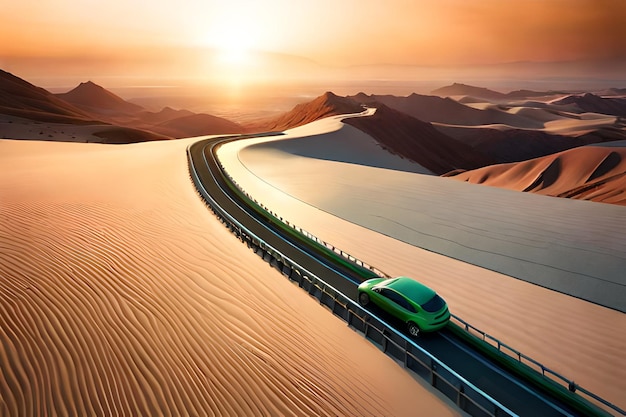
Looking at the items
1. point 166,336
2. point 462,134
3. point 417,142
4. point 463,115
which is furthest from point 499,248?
point 463,115

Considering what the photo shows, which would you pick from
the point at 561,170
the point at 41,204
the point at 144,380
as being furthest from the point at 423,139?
the point at 144,380

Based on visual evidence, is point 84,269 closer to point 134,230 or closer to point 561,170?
point 134,230

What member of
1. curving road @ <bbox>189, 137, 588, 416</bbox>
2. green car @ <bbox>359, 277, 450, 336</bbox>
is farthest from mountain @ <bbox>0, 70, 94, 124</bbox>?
green car @ <bbox>359, 277, 450, 336</bbox>

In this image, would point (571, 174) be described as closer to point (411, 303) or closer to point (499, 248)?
point (499, 248)

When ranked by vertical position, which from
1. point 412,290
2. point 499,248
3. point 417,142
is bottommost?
point 412,290

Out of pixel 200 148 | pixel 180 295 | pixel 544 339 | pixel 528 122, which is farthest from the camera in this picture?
pixel 528 122

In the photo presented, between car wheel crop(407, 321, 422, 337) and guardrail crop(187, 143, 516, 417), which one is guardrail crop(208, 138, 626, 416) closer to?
car wheel crop(407, 321, 422, 337)
